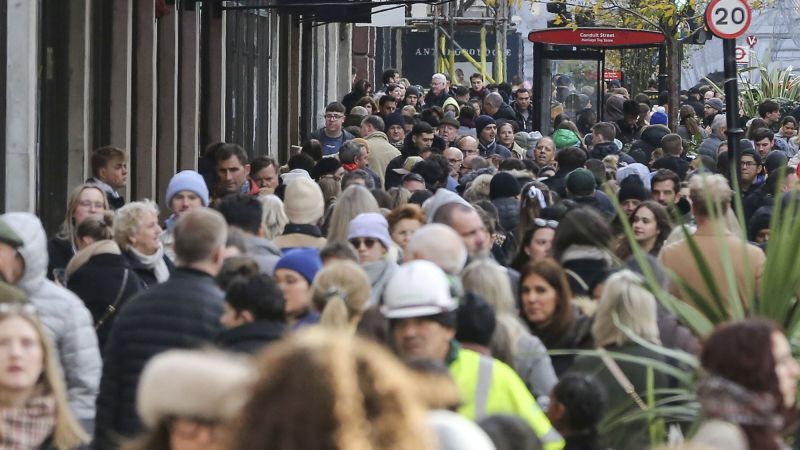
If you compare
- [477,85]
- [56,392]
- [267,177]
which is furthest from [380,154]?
[477,85]

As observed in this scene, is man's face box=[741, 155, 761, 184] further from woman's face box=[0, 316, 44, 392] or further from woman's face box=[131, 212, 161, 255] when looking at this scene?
woman's face box=[0, 316, 44, 392]

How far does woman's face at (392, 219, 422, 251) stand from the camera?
404 inches

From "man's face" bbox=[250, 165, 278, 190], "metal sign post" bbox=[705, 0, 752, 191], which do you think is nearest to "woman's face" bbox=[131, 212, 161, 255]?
"man's face" bbox=[250, 165, 278, 190]

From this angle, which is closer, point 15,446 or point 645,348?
point 15,446

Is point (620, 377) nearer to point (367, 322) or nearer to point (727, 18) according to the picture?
point (367, 322)

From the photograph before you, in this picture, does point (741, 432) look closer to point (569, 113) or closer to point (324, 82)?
point (569, 113)

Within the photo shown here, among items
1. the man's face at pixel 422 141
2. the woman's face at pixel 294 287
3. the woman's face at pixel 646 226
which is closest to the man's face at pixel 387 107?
the man's face at pixel 422 141

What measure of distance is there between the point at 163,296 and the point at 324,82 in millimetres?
27288

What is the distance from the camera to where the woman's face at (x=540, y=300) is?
8305 millimetres

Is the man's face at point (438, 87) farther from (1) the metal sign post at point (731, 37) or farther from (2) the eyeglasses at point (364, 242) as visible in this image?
(2) the eyeglasses at point (364, 242)

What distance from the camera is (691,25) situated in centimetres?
3628

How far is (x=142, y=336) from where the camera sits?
7039 mm

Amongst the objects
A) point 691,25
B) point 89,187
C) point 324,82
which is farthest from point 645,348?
point 691,25

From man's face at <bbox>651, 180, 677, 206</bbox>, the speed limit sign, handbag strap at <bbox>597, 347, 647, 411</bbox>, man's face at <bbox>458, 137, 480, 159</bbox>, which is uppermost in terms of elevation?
the speed limit sign
